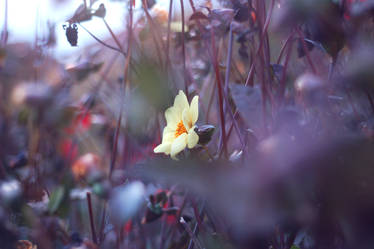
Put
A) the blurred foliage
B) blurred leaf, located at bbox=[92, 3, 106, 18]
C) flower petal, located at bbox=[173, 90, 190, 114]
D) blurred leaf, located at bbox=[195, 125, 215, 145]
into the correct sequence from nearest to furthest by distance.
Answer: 1. the blurred foliage
2. blurred leaf, located at bbox=[195, 125, 215, 145]
3. flower petal, located at bbox=[173, 90, 190, 114]
4. blurred leaf, located at bbox=[92, 3, 106, 18]

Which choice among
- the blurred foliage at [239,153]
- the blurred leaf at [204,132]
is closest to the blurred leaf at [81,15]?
the blurred foliage at [239,153]

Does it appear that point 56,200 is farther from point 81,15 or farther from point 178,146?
point 81,15

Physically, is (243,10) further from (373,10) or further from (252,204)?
(252,204)

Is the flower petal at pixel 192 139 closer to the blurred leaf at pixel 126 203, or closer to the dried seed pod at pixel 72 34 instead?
the blurred leaf at pixel 126 203

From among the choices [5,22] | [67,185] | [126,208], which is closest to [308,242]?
[126,208]

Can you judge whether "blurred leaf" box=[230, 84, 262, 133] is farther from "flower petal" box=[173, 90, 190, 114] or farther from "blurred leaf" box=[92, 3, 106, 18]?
"blurred leaf" box=[92, 3, 106, 18]

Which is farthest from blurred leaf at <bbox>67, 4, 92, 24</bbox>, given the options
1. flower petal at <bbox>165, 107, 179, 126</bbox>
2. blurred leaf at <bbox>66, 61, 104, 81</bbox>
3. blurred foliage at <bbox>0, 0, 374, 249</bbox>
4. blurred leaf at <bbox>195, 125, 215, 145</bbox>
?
blurred leaf at <bbox>195, 125, 215, 145</bbox>
